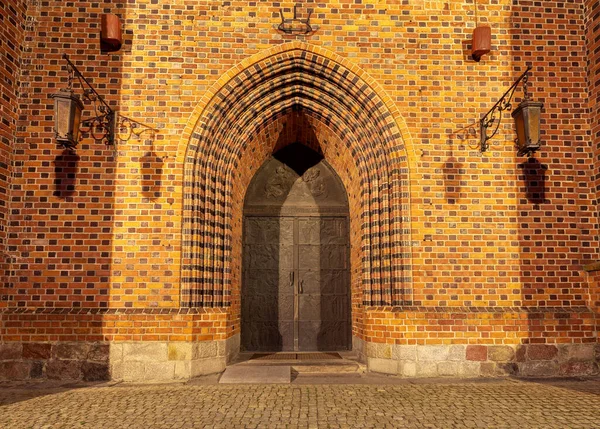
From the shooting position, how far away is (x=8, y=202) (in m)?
6.61

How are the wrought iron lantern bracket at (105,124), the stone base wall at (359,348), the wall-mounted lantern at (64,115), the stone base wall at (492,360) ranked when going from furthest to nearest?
1. the stone base wall at (359,348)
2. the wrought iron lantern bracket at (105,124)
3. the stone base wall at (492,360)
4. the wall-mounted lantern at (64,115)

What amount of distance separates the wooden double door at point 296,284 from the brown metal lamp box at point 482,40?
3.52 m

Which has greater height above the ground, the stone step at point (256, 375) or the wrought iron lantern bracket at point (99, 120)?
the wrought iron lantern bracket at point (99, 120)

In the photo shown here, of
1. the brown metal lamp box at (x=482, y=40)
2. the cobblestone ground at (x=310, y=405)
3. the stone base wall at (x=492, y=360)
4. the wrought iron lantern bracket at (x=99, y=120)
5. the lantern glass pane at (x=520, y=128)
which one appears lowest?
the cobblestone ground at (x=310, y=405)

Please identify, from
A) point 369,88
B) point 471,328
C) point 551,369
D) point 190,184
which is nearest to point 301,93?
point 369,88

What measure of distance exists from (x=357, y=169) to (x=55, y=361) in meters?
5.18

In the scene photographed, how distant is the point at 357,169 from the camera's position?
24.8ft

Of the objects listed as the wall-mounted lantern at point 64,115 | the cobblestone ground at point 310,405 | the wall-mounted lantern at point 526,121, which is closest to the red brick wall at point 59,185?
the wall-mounted lantern at point 64,115

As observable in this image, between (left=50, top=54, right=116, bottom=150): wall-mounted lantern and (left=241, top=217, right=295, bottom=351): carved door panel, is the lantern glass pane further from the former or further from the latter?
(left=50, top=54, right=116, bottom=150): wall-mounted lantern

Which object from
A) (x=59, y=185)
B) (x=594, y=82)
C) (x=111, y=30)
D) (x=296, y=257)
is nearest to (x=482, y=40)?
(x=594, y=82)

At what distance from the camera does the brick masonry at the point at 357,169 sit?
21.4ft

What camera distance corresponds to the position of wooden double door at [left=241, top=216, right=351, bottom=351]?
8.28 meters

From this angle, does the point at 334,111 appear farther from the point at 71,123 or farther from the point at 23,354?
the point at 23,354

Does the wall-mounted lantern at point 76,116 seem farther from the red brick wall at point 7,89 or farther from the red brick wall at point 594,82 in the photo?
the red brick wall at point 594,82
